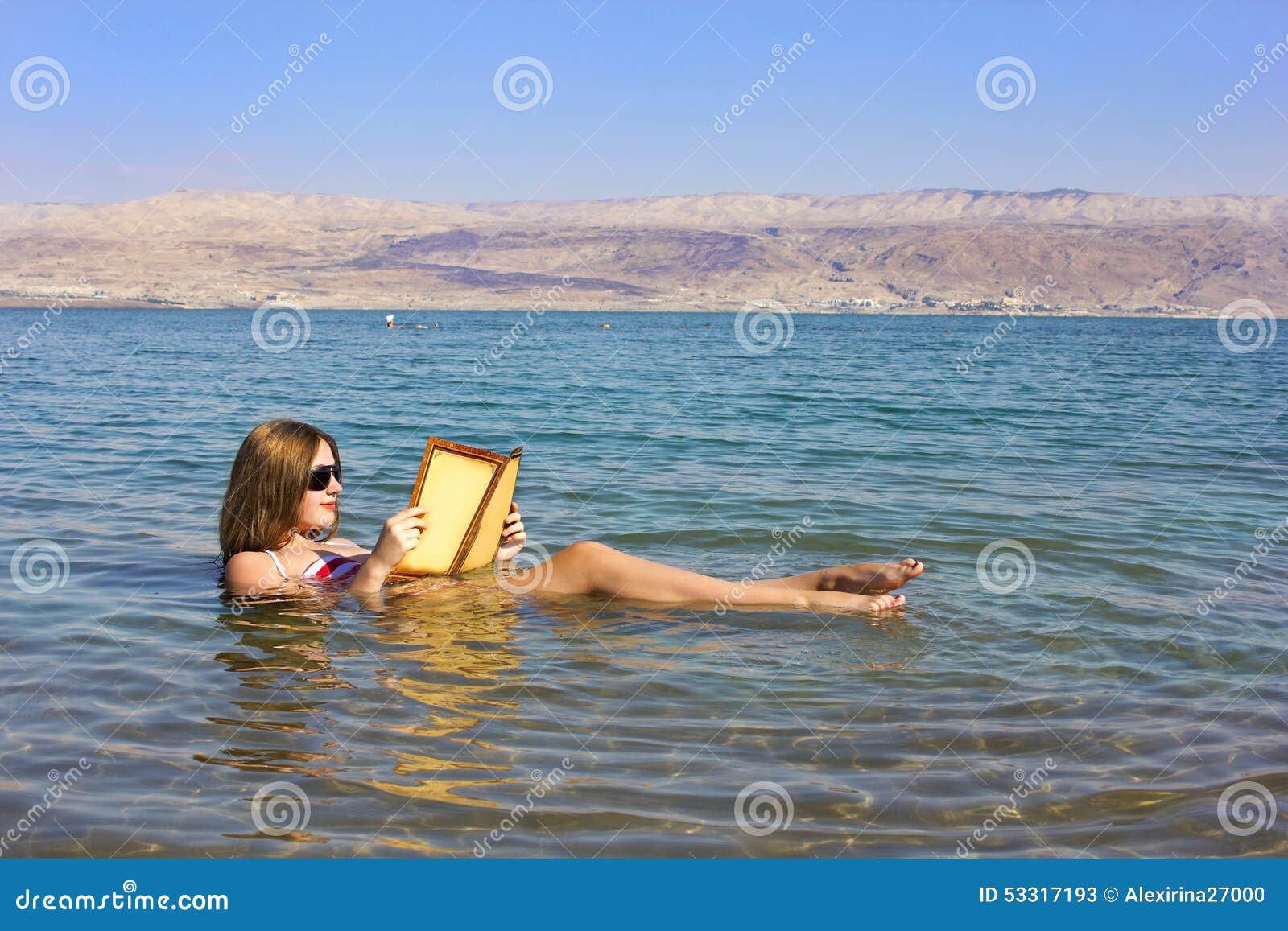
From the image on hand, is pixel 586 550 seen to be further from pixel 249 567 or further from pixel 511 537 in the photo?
pixel 249 567

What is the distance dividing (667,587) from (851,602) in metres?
1.10

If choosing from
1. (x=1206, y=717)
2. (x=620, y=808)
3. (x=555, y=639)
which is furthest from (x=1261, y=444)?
(x=620, y=808)

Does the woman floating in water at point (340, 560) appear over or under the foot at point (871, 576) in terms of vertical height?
under

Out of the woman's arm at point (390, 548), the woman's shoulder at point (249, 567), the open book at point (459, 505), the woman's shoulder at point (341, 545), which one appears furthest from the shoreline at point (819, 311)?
→ the woman's arm at point (390, 548)

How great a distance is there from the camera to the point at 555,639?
6.08 m

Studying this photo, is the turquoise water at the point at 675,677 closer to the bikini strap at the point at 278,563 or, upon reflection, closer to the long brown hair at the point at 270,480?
the bikini strap at the point at 278,563

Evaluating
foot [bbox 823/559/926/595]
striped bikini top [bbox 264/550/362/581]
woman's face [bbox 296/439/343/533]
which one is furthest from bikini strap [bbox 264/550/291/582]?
foot [bbox 823/559/926/595]

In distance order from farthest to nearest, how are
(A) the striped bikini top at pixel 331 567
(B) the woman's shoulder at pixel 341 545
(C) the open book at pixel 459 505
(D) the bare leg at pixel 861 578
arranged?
(B) the woman's shoulder at pixel 341 545, (A) the striped bikini top at pixel 331 567, (D) the bare leg at pixel 861 578, (C) the open book at pixel 459 505

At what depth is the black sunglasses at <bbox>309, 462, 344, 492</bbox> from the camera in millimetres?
6156

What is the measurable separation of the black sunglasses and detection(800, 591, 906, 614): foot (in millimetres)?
2870

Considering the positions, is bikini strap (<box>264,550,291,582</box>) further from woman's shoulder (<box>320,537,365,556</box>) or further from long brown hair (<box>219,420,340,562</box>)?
woman's shoulder (<box>320,537,365,556</box>)

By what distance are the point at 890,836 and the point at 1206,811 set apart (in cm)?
124

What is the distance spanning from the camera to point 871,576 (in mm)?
6367

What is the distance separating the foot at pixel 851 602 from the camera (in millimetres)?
6359
